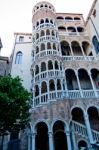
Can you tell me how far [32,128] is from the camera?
63.1 ft

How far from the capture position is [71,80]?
25688 millimetres

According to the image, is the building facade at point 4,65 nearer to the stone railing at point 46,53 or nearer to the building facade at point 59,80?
the building facade at point 59,80

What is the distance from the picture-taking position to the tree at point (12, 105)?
14.4m

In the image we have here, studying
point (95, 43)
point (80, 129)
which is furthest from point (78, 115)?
point (95, 43)

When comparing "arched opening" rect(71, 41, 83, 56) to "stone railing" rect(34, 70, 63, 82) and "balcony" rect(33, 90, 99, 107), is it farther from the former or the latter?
"balcony" rect(33, 90, 99, 107)

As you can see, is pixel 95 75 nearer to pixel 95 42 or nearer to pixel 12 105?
pixel 95 42

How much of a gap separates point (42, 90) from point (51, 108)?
156 inches

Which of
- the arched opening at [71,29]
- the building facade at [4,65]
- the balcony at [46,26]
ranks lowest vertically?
the building facade at [4,65]

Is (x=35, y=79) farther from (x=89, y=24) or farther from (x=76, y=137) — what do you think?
(x=89, y=24)

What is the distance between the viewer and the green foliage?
47.2 feet

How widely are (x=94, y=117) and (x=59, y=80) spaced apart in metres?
6.07

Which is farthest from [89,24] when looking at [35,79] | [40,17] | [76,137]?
[76,137]

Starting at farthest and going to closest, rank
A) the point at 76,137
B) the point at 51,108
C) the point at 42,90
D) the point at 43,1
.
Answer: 1. the point at 43,1
2. the point at 42,90
3. the point at 51,108
4. the point at 76,137

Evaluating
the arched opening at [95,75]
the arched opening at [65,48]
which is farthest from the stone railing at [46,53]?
the arched opening at [95,75]
